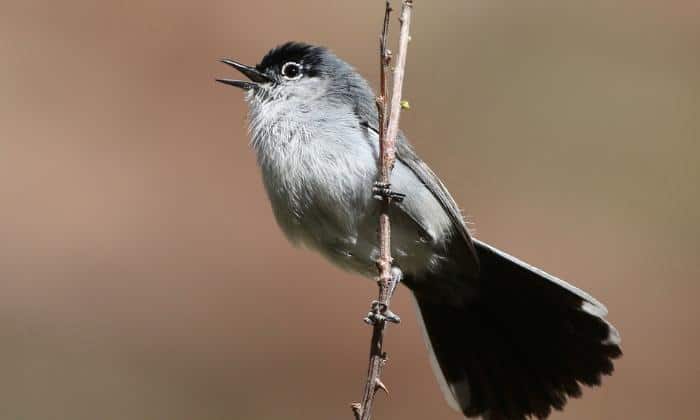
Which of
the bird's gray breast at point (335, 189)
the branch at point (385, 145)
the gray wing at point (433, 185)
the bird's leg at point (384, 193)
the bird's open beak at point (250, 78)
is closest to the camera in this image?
the branch at point (385, 145)

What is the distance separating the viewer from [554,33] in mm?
7105

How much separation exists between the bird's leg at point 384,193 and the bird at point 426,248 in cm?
9

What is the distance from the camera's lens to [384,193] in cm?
300

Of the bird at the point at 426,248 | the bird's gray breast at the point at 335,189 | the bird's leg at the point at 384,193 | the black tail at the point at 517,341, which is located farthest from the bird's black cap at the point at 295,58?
the black tail at the point at 517,341

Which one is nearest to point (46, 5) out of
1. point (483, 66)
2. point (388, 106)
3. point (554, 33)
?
point (483, 66)

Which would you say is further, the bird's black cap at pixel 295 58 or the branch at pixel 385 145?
the bird's black cap at pixel 295 58

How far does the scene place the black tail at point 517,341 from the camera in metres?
3.71

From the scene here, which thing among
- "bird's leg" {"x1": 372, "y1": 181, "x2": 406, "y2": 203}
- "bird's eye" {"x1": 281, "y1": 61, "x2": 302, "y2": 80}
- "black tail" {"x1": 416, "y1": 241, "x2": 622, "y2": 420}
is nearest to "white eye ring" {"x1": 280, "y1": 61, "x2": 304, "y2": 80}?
"bird's eye" {"x1": 281, "y1": 61, "x2": 302, "y2": 80}

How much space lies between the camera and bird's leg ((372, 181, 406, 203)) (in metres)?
3.00

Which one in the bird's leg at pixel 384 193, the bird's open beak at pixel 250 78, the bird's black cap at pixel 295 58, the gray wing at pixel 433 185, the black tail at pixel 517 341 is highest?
the bird's black cap at pixel 295 58

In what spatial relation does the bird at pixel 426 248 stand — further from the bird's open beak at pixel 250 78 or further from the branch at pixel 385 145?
the branch at pixel 385 145

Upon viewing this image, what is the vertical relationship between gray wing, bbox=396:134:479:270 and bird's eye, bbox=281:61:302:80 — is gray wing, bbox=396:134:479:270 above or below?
below

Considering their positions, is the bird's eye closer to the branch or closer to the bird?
the bird

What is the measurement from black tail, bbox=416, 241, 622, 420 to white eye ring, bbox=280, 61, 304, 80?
3.29ft
